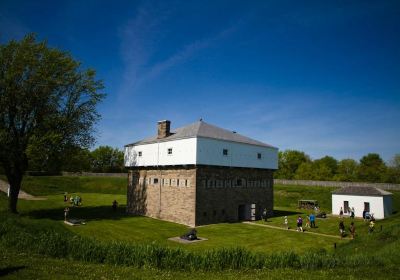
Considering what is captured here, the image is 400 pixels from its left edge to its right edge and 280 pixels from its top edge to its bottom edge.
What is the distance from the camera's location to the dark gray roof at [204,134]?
120 feet

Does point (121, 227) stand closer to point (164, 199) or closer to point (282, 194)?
point (164, 199)

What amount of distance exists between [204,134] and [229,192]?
7665mm

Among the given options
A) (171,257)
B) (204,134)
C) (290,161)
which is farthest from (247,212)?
(290,161)

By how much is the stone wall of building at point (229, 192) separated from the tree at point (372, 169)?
6817cm

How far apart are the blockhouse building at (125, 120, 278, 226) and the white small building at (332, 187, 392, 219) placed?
11.5m

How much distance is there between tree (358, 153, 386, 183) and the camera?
320ft

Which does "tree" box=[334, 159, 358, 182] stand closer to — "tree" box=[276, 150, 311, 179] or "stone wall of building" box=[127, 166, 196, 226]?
"tree" box=[276, 150, 311, 179]

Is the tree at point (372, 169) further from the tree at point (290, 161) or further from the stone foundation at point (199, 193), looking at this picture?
the stone foundation at point (199, 193)

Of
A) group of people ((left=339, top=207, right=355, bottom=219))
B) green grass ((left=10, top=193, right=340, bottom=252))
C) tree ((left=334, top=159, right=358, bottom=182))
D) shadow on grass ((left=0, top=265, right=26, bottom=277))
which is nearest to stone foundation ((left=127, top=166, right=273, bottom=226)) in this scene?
green grass ((left=10, top=193, right=340, bottom=252))

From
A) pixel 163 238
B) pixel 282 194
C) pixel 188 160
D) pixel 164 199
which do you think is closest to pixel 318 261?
pixel 163 238

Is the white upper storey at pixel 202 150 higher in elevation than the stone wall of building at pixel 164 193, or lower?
higher

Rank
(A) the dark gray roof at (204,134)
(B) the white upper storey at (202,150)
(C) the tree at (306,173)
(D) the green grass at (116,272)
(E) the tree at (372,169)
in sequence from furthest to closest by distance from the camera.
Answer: (C) the tree at (306,173) → (E) the tree at (372,169) → (A) the dark gray roof at (204,134) → (B) the white upper storey at (202,150) → (D) the green grass at (116,272)

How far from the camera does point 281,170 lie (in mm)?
126188

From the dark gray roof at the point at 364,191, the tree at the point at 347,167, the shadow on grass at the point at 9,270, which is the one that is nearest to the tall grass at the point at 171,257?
the shadow on grass at the point at 9,270
